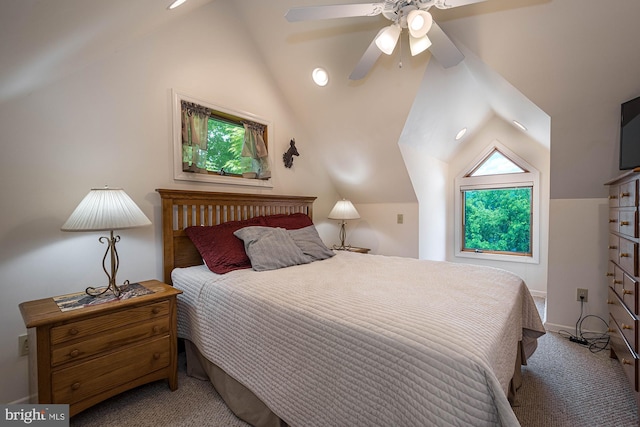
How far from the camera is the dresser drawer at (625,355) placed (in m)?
1.60

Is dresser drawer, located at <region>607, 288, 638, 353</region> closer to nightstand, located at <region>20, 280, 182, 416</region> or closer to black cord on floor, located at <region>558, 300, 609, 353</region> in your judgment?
black cord on floor, located at <region>558, 300, 609, 353</region>

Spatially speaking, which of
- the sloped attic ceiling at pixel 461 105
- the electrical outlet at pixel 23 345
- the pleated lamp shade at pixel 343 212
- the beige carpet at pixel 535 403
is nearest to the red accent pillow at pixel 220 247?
the beige carpet at pixel 535 403

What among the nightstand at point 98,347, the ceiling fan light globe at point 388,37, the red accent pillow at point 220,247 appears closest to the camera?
the nightstand at point 98,347

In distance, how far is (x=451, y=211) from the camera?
4445 mm

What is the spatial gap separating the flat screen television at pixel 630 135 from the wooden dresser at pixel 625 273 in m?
0.15

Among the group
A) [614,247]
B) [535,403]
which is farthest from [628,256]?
[535,403]

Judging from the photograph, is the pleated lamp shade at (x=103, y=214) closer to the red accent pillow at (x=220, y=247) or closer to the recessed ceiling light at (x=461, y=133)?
the red accent pillow at (x=220, y=247)

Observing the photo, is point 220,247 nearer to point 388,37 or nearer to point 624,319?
point 388,37

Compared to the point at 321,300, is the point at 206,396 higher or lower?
lower

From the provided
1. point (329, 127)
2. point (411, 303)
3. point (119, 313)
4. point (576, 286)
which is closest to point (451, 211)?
point (576, 286)

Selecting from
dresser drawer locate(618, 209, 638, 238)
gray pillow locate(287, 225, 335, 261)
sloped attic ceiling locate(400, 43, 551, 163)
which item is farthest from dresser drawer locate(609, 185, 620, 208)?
gray pillow locate(287, 225, 335, 261)

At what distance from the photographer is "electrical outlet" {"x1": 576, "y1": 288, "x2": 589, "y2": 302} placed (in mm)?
2533

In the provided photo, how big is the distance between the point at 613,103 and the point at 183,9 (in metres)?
3.30

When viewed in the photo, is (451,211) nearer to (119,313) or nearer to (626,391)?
(626,391)
